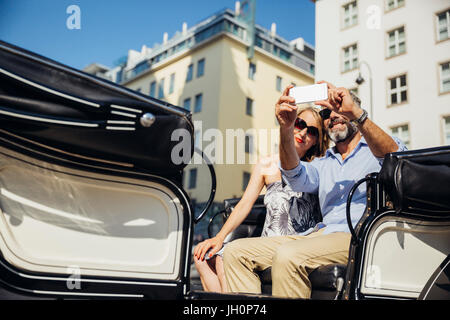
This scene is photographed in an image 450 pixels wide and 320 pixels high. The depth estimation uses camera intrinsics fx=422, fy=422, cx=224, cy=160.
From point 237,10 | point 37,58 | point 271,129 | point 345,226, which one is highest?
point 237,10

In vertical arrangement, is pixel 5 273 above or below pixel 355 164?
below

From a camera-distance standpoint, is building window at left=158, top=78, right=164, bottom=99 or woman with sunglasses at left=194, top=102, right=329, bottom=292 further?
building window at left=158, top=78, right=164, bottom=99

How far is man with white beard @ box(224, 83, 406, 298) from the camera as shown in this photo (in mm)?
1935

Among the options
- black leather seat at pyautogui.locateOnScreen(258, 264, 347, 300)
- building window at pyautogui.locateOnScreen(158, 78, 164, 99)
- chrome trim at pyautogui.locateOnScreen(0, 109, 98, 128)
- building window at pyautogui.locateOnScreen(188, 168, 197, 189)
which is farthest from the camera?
building window at pyautogui.locateOnScreen(158, 78, 164, 99)

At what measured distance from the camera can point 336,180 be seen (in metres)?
2.39

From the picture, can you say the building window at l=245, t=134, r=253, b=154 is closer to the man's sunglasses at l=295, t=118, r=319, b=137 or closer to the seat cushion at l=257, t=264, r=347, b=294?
the man's sunglasses at l=295, t=118, r=319, b=137

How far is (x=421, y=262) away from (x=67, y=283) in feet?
4.61

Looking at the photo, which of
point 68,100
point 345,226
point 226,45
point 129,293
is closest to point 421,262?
point 345,226

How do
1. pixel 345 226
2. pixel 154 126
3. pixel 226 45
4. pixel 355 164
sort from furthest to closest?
1. pixel 226 45
2. pixel 355 164
3. pixel 345 226
4. pixel 154 126

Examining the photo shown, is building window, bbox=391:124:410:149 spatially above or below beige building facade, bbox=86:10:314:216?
below

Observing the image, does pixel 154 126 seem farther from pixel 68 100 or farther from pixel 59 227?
pixel 59 227

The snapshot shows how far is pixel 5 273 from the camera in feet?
4.33

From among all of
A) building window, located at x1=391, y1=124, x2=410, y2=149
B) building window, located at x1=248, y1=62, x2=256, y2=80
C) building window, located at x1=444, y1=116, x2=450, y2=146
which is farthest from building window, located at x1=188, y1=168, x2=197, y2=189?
building window, located at x1=444, y1=116, x2=450, y2=146

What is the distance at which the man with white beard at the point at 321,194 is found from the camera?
76.2 inches
